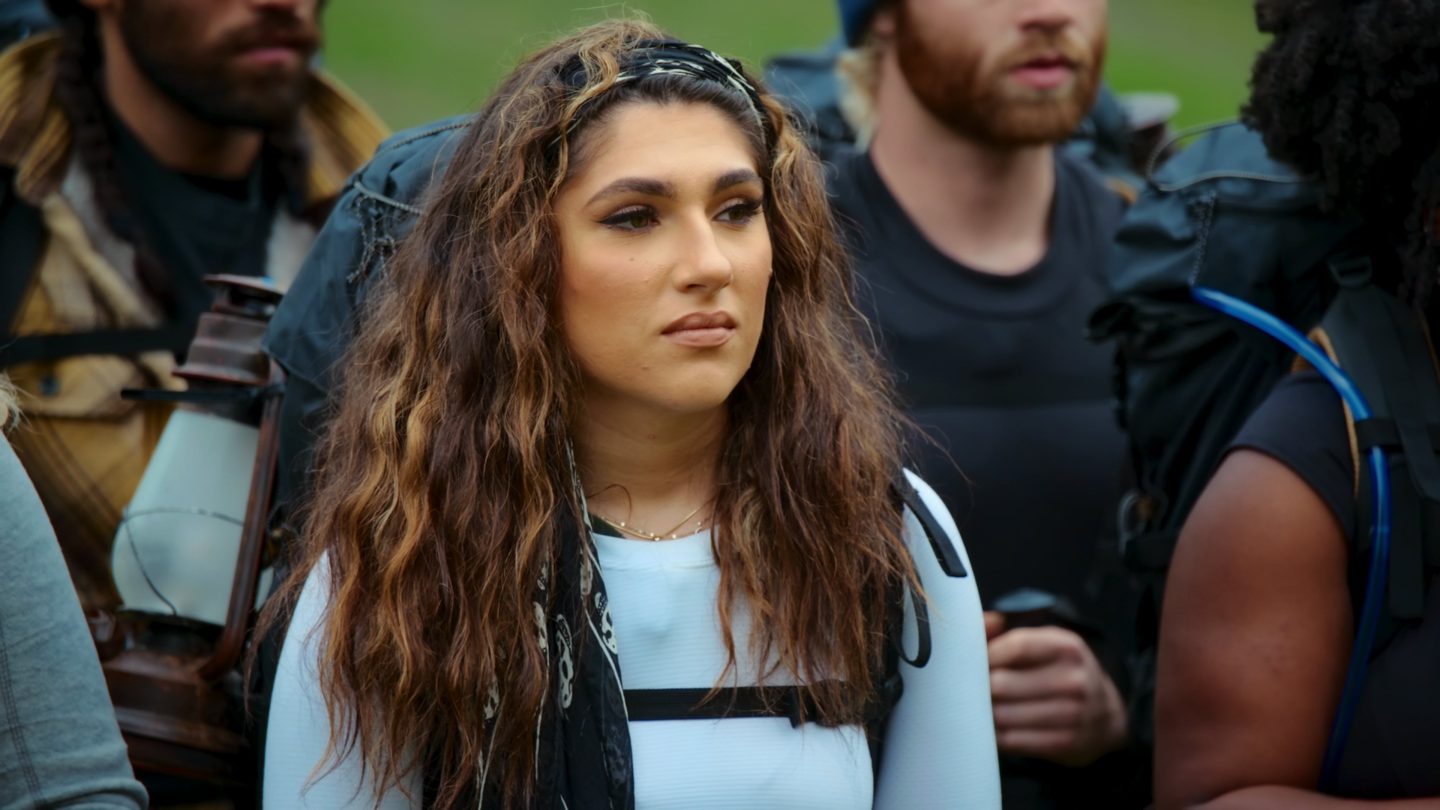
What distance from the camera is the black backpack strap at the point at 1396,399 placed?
2422 millimetres

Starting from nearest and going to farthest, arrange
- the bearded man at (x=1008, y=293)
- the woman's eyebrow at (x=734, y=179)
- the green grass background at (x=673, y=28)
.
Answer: the woman's eyebrow at (x=734, y=179) → the bearded man at (x=1008, y=293) → the green grass background at (x=673, y=28)

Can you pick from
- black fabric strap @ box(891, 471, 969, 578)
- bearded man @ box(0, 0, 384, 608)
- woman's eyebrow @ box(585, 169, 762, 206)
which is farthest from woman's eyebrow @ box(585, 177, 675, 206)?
bearded man @ box(0, 0, 384, 608)

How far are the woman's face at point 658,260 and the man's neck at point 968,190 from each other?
1.51 m

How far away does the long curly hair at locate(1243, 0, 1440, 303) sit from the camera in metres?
2.61

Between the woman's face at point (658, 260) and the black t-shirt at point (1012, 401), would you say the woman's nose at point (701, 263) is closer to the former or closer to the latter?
the woman's face at point (658, 260)

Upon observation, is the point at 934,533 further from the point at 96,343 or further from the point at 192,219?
the point at 192,219

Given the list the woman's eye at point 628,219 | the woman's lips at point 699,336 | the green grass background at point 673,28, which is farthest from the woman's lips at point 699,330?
the green grass background at point 673,28

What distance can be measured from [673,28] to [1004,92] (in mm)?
9219

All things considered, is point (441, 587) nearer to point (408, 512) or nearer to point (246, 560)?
point (408, 512)

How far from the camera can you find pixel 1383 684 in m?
2.45

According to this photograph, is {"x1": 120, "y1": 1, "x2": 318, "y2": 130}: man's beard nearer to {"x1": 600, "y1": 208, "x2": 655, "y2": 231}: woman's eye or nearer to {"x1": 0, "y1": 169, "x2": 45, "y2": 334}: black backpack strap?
{"x1": 0, "y1": 169, "x2": 45, "y2": 334}: black backpack strap

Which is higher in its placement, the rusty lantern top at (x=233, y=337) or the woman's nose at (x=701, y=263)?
the woman's nose at (x=701, y=263)

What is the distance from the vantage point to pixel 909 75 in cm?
398

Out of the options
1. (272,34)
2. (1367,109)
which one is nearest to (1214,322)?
(1367,109)
